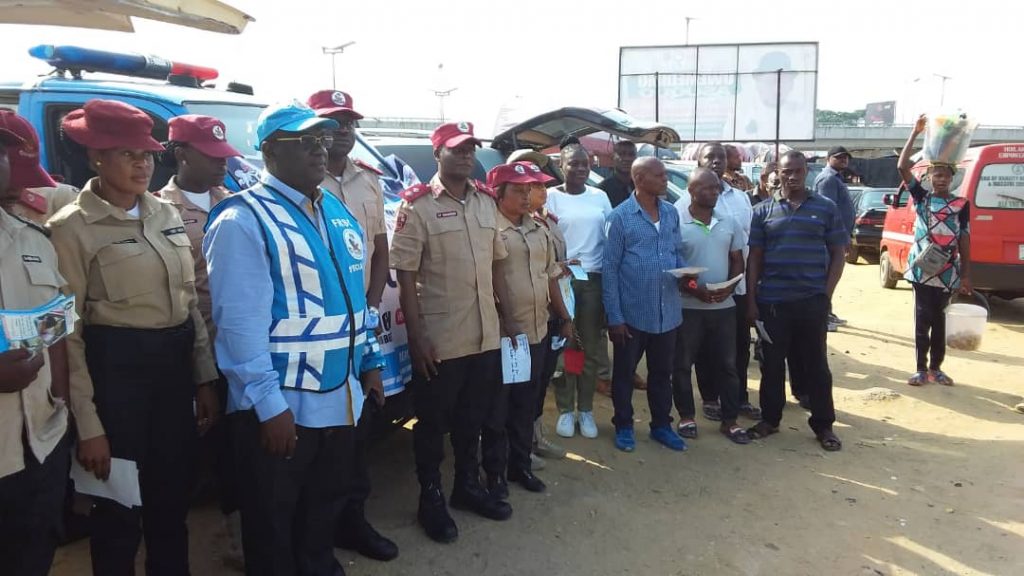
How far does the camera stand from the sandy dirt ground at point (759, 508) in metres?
3.39

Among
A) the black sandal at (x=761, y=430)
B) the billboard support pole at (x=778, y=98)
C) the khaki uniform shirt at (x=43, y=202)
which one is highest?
the billboard support pole at (x=778, y=98)

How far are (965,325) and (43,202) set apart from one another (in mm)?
6704

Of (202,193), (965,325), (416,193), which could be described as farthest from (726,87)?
(202,193)

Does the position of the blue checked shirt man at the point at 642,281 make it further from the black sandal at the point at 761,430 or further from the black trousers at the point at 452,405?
the black trousers at the point at 452,405

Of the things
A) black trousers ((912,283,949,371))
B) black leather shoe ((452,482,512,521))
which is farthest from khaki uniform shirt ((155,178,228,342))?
black trousers ((912,283,949,371))

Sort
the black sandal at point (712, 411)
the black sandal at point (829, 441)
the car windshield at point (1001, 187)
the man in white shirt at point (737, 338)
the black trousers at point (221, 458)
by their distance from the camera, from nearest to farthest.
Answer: the black trousers at point (221, 458)
the black sandal at point (829, 441)
the man in white shirt at point (737, 338)
the black sandal at point (712, 411)
the car windshield at point (1001, 187)

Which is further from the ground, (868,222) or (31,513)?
(868,222)

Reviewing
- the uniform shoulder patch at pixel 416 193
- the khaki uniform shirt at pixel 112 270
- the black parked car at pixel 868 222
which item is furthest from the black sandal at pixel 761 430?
the black parked car at pixel 868 222

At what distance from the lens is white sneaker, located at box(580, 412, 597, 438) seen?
5.05 meters

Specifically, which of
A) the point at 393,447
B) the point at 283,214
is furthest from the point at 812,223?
the point at 283,214

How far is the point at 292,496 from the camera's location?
262 cm

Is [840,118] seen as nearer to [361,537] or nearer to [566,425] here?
[566,425]

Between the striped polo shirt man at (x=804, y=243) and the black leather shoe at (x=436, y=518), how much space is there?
2751 mm

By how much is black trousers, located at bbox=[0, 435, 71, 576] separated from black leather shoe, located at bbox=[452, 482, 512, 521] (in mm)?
2014
